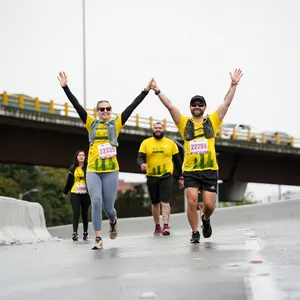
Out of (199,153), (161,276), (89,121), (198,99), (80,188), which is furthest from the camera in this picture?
(80,188)

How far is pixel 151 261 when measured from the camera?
740cm

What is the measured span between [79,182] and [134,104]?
5.22m

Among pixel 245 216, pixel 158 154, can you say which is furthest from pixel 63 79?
pixel 245 216

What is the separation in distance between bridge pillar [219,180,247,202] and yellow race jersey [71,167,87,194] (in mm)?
43726

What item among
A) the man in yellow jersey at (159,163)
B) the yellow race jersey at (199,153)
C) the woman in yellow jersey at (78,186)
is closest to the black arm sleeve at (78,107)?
the yellow race jersey at (199,153)

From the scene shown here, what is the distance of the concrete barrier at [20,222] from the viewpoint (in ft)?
50.0

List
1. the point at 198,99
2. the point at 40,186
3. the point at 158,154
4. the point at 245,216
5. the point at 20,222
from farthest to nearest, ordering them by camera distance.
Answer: the point at 40,186 → the point at 245,216 → the point at 20,222 → the point at 158,154 → the point at 198,99

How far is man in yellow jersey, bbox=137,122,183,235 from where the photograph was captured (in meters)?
14.8

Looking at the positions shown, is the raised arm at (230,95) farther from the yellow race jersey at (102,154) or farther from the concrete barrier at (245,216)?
the concrete barrier at (245,216)

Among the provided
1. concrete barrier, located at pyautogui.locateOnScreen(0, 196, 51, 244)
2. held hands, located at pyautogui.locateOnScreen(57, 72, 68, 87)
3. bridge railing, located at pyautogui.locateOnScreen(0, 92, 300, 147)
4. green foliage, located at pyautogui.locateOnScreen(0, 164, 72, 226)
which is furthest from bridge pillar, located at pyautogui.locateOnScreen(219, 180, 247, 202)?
green foliage, located at pyautogui.locateOnScreen(0, 164, 72, 226)

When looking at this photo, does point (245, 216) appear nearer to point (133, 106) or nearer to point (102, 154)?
point (133, 106)

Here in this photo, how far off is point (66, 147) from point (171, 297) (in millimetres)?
42081

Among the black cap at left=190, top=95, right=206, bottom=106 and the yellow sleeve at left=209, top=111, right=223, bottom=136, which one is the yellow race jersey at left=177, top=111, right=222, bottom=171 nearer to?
the yellow sleeve at left=209, top=111, right=223, bottom=136

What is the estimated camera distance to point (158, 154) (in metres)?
14.8
